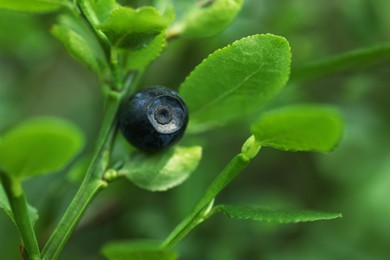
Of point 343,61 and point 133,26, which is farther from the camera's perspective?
point 343,61

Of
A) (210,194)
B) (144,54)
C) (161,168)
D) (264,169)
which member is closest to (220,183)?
(210,194)

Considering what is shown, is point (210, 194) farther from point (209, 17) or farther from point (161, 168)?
point (209, 17)

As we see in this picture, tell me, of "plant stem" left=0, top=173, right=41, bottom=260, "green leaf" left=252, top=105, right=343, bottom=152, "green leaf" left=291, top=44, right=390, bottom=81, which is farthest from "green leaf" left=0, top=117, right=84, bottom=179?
"green leaf" left=291, top=44, right=390, bottom=81

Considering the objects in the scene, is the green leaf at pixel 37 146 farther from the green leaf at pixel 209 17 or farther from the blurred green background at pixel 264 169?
the blurred green background at pixel 264 169

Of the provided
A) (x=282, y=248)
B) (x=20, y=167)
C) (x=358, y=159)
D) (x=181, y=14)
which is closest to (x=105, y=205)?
(x=282, y=248)

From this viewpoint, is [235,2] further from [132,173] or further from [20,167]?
[20,167]

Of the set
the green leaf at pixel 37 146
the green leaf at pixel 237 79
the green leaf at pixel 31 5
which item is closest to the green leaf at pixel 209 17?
the green leaf at pixel 237 79

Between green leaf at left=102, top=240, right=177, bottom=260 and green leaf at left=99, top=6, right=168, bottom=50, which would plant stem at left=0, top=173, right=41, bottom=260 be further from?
green leaf at left=99, top=6, right=168, bottom=50
